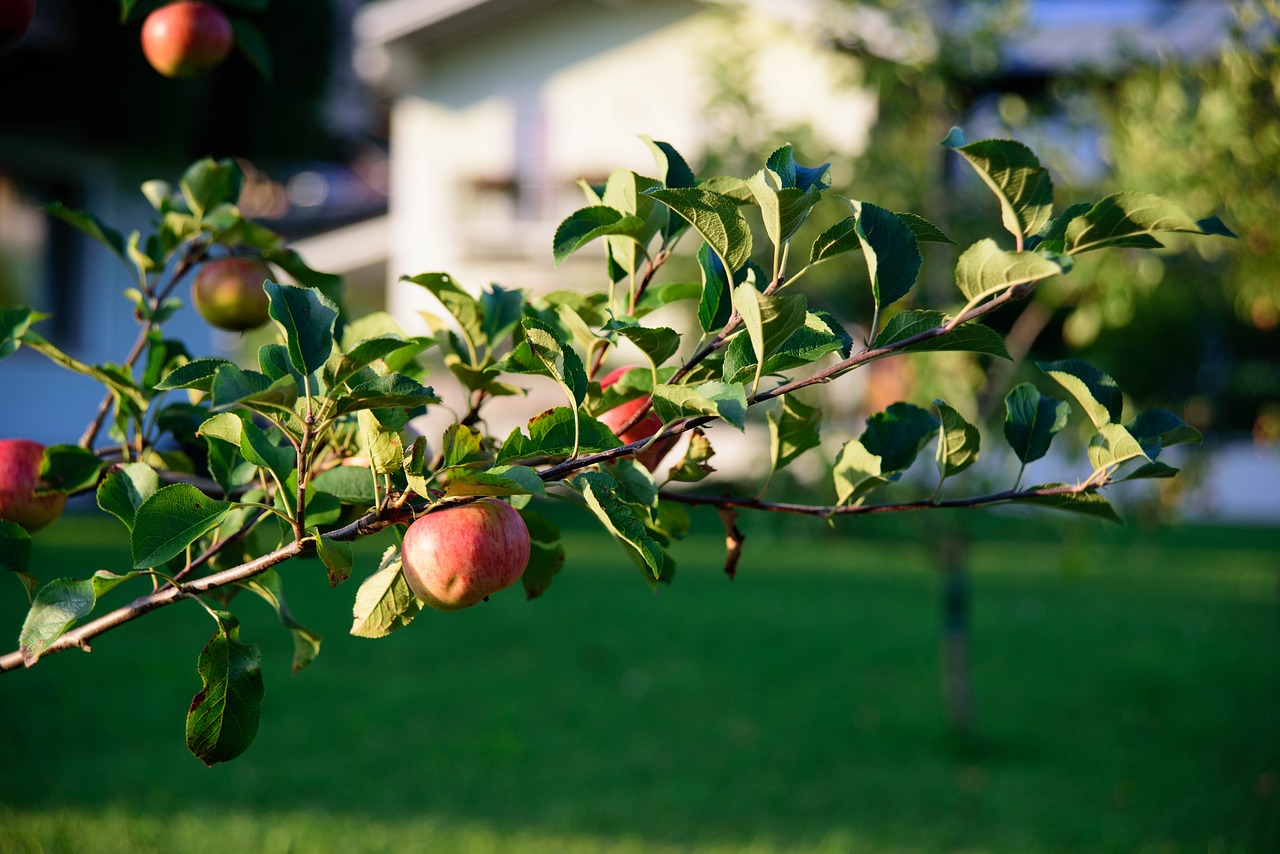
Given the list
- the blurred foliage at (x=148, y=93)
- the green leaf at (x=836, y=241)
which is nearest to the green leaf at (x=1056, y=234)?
the green leaf at (x=836, y=241)

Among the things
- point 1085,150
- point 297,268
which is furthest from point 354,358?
point 1085,150

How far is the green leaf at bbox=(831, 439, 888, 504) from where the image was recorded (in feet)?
2.54

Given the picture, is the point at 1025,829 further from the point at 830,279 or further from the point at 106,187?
the point at 106,187

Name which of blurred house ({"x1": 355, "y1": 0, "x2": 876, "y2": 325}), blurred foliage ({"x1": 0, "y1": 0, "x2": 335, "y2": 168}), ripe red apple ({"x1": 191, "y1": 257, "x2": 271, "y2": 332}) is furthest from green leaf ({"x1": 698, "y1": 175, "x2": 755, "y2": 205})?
blurred house ({"x1": 355, "y1": 0, "x2": 876, "y2": 325})

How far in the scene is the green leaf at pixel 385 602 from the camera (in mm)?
717

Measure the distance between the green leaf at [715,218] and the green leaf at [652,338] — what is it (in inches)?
2.3

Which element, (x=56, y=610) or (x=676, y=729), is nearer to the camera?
(x=56, y=610)

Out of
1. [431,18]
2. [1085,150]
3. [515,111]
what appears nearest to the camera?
[1085,150]

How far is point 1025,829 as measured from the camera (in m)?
2.57

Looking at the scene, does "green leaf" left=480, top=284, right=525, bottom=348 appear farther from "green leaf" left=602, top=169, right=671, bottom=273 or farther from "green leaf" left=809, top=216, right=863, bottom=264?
"green leaf" left=809, top=216, right=863, bottom=264

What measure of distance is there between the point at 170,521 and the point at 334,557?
0.34 feet

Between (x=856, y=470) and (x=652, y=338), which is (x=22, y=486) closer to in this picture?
(x=652, y=338)

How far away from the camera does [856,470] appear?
30.9 inches

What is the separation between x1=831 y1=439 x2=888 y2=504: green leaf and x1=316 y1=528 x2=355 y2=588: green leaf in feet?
1.12
